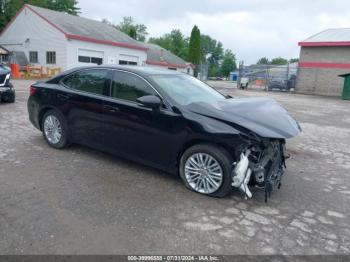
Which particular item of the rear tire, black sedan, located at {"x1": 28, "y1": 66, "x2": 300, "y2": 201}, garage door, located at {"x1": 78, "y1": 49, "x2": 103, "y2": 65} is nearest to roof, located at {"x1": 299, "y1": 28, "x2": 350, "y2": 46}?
garage door, located at {"x1": 78, "y1": 49, "x2": 103, "y2": 65}

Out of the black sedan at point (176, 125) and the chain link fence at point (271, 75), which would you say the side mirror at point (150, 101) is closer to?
the black sedan at point (176, 125)

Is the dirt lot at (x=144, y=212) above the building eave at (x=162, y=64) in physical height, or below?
below

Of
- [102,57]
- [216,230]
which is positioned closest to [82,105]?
[216,230]

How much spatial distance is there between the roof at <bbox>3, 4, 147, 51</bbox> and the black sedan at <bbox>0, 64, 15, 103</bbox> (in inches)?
639

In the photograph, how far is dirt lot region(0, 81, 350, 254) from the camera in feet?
9.37

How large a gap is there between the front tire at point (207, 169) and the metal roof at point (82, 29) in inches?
935

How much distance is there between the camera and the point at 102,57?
27.8m

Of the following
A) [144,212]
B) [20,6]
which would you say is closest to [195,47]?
[20,6]

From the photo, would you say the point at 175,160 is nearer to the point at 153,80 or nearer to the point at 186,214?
the point at 186,214

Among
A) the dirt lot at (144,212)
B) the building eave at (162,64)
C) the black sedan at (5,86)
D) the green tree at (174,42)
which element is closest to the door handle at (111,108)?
the dirt lot at (144,212)

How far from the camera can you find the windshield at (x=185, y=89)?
424 cm

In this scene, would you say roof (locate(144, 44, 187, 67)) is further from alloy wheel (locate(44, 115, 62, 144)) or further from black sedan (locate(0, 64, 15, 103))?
alloy wheel (locate(44, 115, 62, 144))

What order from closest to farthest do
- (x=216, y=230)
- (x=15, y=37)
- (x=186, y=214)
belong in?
(x=216, y=230)
(x=186, y=214)
(x=15, y=37)

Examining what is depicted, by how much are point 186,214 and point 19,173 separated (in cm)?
251
